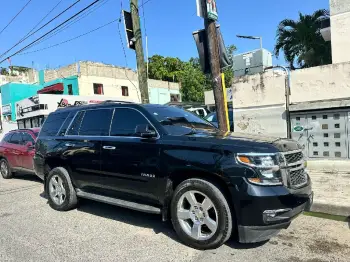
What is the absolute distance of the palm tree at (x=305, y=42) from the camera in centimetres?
2145

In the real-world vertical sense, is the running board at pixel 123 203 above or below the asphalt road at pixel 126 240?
above

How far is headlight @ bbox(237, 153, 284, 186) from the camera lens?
3914 mm

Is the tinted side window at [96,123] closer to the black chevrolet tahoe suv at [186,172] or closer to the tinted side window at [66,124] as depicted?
the black chevrolet tahoe suv at [186,172]

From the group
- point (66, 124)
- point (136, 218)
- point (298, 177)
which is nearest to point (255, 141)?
point (298, 177)

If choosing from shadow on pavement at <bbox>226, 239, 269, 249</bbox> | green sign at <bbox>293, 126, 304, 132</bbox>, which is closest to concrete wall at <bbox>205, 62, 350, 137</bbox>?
green sign at <bbox>293, 126, 304, 132</bbox>

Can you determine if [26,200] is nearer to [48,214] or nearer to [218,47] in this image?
[48,214]

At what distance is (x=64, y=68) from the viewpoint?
3077 cm

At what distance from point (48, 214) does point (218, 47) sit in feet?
15.2

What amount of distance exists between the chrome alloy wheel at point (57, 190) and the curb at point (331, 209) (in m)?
4.28

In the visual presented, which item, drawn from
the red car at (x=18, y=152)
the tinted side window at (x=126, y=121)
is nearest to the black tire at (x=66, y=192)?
the tinted side window at (x=126, y=121)

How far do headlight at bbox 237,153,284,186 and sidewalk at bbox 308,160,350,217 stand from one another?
2028mm

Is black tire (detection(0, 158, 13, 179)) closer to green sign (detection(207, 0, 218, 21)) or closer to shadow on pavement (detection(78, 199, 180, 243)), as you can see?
shadow on pavement (detection(78, 199, 180, 243))

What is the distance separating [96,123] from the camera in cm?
579

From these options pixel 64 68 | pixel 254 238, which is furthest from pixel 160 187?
pixel 64 68
